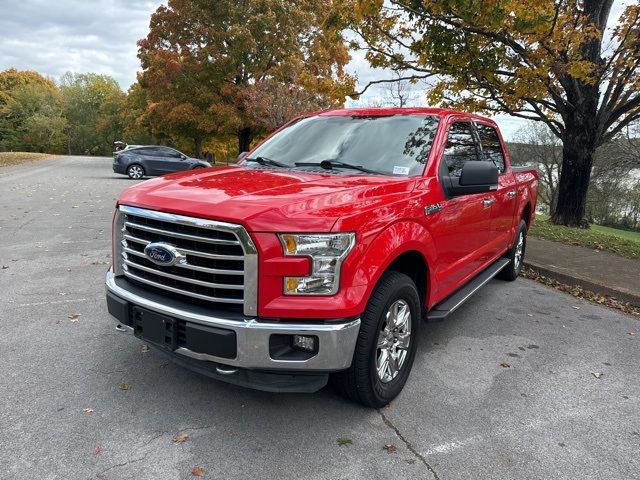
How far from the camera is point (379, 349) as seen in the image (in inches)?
118

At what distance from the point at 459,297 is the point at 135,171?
65.3ft

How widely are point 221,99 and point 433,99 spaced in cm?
1989

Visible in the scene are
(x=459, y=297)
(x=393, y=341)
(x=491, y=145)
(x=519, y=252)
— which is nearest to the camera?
(x=393, y=341)

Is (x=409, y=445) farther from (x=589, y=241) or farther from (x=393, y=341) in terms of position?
(x=589, y=241)

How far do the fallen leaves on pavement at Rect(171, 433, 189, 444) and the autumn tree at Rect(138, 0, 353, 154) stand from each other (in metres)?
23.9

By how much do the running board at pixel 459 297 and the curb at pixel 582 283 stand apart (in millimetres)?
1485

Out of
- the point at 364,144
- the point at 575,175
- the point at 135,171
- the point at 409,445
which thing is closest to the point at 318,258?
the point at 409,445

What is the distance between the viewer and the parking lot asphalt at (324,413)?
2.50m

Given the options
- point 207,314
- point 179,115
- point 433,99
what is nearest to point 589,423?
point 207,314

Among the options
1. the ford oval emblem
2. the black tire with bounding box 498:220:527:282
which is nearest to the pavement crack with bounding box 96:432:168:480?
the ford oval emblem

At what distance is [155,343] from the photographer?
9.13ft

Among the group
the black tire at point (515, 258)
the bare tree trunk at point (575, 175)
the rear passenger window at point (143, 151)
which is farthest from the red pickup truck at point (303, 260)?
the rear passenger window at point (143, 151)

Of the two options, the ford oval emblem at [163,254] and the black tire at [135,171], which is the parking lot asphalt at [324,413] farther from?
the black tire at [135,171]

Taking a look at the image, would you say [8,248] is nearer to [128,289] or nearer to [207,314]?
[128,289]
